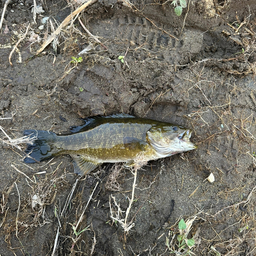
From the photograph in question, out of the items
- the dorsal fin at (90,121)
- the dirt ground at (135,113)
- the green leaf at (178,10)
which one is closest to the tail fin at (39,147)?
the dirt ground at (135,113)

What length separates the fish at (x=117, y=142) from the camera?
3436mm

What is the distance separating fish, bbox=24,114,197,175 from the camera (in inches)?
135

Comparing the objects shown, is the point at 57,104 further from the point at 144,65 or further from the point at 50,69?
the point at 144,65

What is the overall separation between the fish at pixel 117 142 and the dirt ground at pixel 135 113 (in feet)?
0.62

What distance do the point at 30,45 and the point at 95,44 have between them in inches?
45.3

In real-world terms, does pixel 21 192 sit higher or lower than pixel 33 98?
lower

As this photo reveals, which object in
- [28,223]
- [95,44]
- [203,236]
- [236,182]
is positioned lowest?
[28,223]

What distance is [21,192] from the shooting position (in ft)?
11.1

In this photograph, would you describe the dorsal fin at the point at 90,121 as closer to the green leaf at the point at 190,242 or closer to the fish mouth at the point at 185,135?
the fish mouth at the point at 185,135

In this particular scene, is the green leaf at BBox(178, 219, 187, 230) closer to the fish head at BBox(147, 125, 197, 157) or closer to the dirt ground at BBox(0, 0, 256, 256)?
the dirt ground at BBox(0, 0, 256, 256)

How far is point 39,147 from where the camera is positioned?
3430 mm

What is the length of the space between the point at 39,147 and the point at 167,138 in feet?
6.90

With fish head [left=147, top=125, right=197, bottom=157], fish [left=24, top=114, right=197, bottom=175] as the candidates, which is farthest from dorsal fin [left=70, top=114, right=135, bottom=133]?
fish head [left=147, top=125, right=197, bottom=157]

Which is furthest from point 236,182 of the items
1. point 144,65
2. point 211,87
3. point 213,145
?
point 144,65
